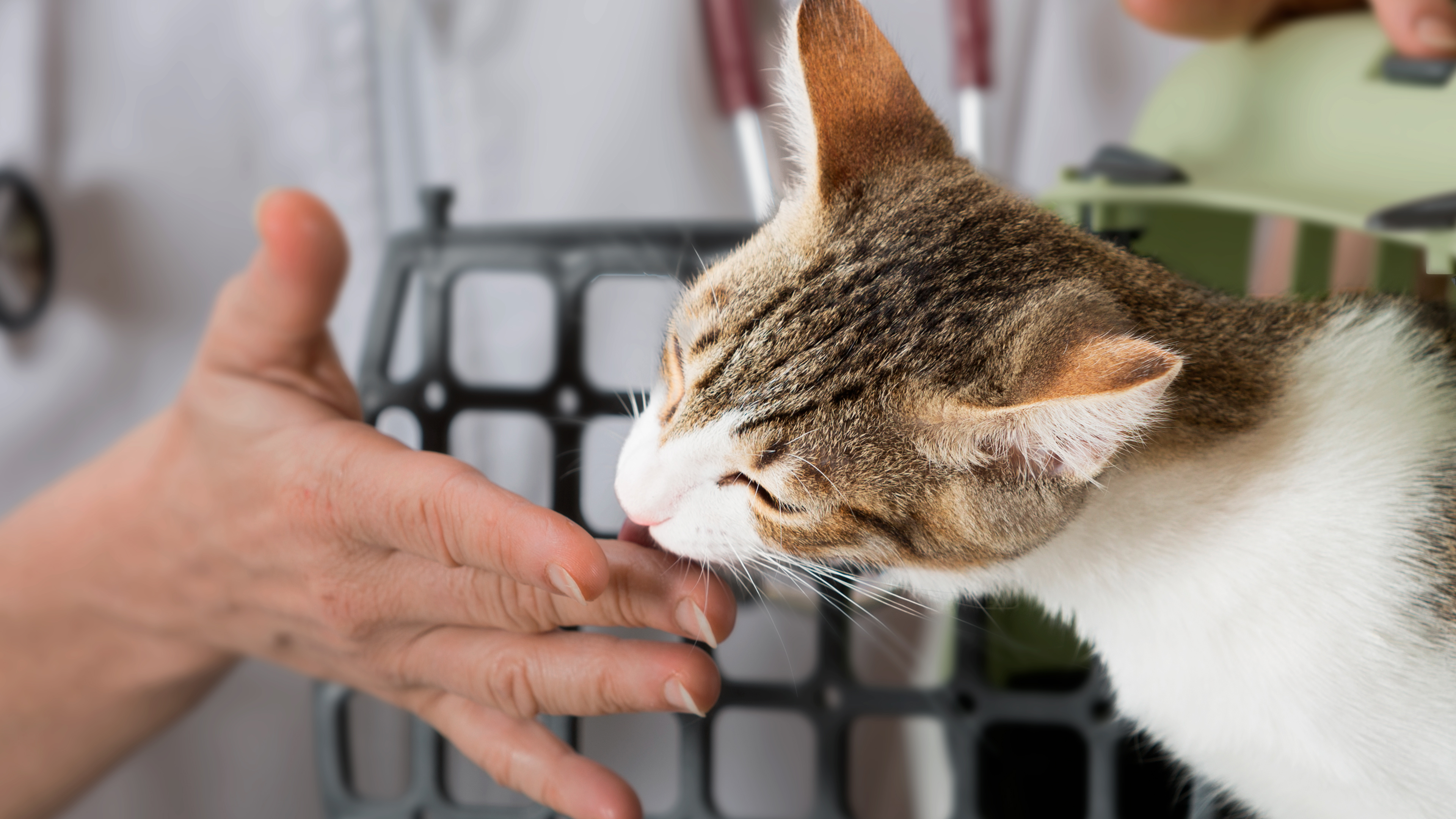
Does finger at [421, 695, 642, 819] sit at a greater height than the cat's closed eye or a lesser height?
lesser

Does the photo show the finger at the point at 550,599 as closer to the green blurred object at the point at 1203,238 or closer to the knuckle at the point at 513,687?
the knuckle at the point at 513,687

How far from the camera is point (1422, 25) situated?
1.58 ft

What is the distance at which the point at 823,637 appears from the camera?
1.78 feet

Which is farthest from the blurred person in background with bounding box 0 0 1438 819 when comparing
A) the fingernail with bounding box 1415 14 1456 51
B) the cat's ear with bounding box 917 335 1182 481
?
the cat's ear with bounding box 917 335 1182 481

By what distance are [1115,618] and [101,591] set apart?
1.98ft

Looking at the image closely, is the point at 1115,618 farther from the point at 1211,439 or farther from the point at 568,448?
the point at 568,448

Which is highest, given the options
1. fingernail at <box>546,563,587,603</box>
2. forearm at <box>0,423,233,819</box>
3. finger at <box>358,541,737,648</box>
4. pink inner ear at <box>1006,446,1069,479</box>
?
pink inner ear at <box>1006,446,1069,479</box>

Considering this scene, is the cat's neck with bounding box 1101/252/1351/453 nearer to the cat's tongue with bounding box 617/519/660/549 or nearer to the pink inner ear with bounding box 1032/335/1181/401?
the pink inner ear with bounding box 1032/335/1181/401

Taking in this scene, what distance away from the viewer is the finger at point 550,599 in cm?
39

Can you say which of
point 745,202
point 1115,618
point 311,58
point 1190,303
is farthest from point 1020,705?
point 311,58

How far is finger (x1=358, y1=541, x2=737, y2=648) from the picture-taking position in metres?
0.39

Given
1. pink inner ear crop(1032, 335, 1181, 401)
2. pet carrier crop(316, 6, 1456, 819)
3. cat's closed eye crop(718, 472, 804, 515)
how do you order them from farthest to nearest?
pet carrier crop(316, 6, 1456, 819), cat's closed eye crop(718, 472, 804, 515), pink inner ear crop(1032, 335, 1181, 401)

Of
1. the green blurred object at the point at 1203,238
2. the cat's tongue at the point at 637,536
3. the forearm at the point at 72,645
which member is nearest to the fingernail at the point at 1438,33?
the green blurred object at the point at 1203,238

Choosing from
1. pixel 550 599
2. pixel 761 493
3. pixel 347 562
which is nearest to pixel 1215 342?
pixel 761 493
